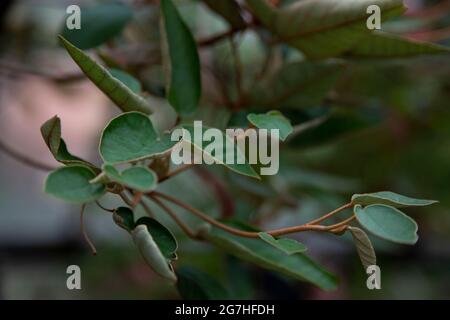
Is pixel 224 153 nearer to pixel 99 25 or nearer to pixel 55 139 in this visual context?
pixel 55 139

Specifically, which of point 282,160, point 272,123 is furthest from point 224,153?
point 282,160

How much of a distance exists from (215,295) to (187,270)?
4 centimetres

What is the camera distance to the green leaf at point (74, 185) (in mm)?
385

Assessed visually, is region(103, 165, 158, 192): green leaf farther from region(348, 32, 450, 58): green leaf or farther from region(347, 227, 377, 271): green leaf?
region(348, 32, 450, 58): green leaf

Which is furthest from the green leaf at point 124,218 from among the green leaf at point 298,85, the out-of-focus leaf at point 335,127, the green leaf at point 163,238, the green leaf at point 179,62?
the out-of-focus leaf at point 335,127

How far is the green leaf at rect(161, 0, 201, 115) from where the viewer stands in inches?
21.7

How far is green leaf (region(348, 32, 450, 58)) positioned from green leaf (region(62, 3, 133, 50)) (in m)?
0.23

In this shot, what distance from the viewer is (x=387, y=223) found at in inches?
16.1

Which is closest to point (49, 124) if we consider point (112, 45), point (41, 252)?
point (112, 45)

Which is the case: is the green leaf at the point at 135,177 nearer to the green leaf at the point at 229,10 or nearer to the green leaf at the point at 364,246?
the green leaf at the point at 364,246

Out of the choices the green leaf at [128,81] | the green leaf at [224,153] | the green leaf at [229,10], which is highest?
the green leaf at [229,10]

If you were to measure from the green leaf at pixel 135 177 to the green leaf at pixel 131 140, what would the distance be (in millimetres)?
19

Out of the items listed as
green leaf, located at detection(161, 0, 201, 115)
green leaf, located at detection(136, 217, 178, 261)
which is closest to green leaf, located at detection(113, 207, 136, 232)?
green leaf, located at detection(136, 217, 178, 261)

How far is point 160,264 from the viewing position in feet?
1.34
